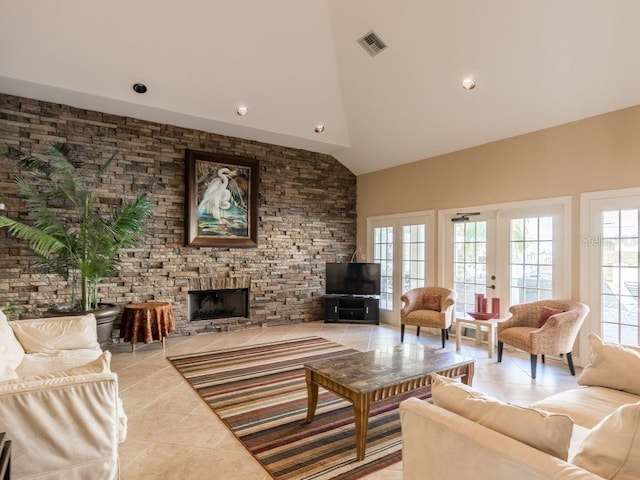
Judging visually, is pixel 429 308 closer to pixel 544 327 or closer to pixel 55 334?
pixel 544 327

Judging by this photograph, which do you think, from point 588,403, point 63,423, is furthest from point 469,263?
point 63,423

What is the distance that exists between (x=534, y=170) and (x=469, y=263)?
1.59m

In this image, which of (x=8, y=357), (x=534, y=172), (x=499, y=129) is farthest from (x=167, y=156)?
(x=534, y=172)

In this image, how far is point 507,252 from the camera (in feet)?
17.4

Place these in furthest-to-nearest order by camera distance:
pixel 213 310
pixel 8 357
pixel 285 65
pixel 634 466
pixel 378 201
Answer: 1. pixel 378 201
2. pixel 213 310
3. pixel 285 65
4. pixel 8 357
5. pixel 634 466

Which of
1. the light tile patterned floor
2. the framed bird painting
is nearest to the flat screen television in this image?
the light tile patterned floor

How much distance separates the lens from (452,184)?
5.93 meters

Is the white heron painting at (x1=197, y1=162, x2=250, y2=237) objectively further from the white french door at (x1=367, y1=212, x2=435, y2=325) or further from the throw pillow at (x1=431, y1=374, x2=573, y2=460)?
the throw pillow at (x1=431, y1=374, x2=573, y2=460)

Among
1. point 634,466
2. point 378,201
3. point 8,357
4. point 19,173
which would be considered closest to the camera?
point 634,466

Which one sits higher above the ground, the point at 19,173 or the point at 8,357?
the point at 19,173

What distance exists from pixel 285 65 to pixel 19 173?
11.7 ft

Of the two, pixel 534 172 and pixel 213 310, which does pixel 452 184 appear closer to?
pixel 534 172

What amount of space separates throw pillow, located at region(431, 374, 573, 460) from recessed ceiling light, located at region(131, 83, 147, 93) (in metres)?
4.86

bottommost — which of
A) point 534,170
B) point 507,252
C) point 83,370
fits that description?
point 83,370
